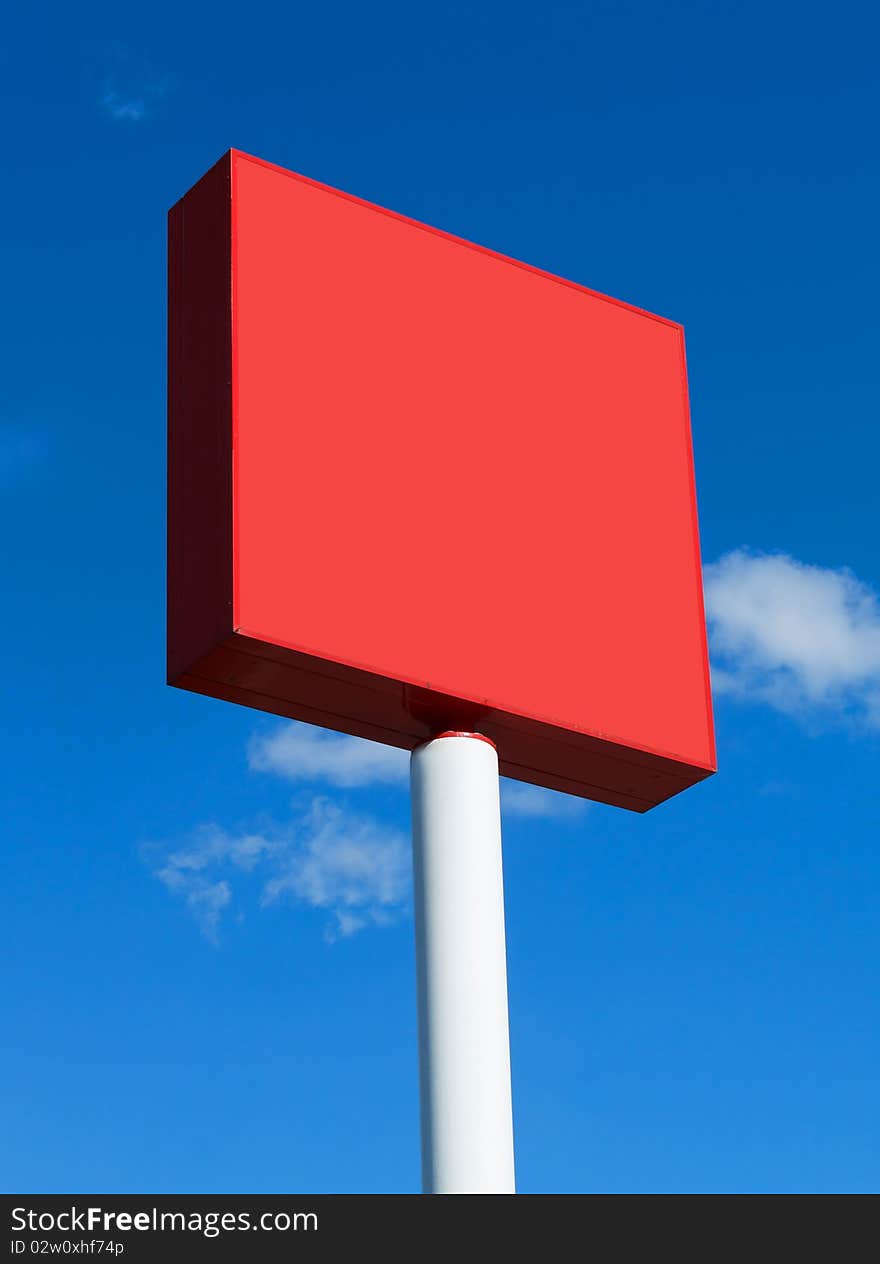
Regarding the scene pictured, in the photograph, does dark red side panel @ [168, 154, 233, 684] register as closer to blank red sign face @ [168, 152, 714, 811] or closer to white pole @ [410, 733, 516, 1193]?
blank red sign face @ [168, 152, 714, 811]

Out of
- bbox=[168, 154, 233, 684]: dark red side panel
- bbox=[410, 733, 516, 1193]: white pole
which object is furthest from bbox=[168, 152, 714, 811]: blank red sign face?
bbox=[410, 733, 516, 1193]: white pole

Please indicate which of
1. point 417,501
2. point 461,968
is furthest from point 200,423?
point 461,968

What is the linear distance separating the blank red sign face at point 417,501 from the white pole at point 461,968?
364mm

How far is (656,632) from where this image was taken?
1277 centimetres

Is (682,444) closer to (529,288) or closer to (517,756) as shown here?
(529,288)

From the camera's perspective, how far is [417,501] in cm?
1210

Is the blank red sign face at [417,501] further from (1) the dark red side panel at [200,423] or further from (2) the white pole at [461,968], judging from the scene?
(2) the white pole at [461,968]

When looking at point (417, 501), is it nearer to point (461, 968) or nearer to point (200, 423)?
point (200, 423)

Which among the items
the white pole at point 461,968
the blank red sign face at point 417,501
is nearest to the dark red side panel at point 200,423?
the blank red sign face at point 417,501

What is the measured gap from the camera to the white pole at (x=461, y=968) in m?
10.8
